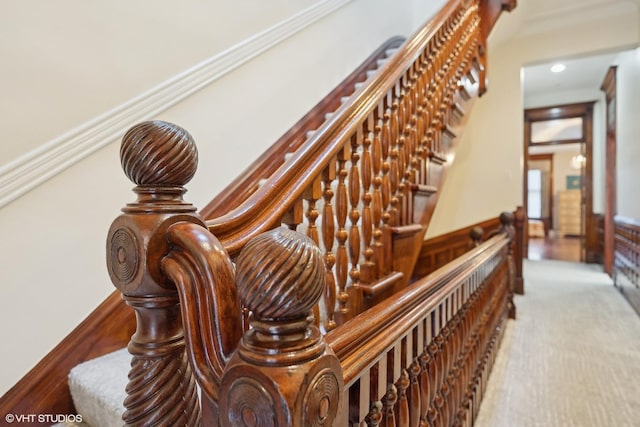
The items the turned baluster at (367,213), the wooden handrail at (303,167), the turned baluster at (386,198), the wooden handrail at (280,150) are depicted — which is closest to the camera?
the wooden handrail at (303,167)

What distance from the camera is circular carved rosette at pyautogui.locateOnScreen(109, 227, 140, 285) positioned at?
20.1 inches

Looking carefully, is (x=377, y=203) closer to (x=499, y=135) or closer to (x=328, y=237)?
(x=328, y=237)

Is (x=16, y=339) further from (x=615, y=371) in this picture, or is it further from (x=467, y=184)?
(x=467, y=184)

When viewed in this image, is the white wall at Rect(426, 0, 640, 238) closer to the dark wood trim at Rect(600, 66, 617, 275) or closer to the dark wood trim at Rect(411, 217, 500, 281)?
the dark wood trim at Rect(411, 217, 500, 281)

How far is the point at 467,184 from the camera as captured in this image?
4113 millimetres

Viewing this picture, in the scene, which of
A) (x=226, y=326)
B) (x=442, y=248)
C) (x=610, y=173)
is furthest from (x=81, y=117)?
(x=610, y=173)

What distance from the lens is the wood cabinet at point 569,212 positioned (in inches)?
450

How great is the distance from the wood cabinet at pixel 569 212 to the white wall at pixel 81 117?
12.7 meters

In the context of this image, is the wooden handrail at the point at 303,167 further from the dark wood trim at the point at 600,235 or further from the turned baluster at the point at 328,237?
the dark wood trim at the point at 600,235

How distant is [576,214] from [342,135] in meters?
13.4

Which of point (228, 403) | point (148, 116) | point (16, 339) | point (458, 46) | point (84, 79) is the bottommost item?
point (16, 339)

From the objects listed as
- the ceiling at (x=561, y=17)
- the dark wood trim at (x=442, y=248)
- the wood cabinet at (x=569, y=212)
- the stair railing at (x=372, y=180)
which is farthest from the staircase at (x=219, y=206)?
the wood cabinet at (x=569, y=212)

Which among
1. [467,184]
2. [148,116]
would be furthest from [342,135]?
[467,184]

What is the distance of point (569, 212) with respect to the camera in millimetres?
11633
